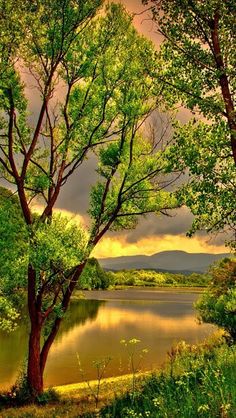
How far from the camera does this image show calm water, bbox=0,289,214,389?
107 feet

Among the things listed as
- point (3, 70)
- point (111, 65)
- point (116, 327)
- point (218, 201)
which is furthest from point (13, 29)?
point (116, 327)

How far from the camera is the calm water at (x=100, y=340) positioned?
32500 mm

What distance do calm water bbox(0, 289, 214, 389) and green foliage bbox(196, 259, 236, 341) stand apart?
2356 mm

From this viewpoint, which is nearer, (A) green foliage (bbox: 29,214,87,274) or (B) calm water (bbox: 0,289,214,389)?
(A) green foliage (bbox: 29,214,87,274)

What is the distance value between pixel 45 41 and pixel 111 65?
285 cm

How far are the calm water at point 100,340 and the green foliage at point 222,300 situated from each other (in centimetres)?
236

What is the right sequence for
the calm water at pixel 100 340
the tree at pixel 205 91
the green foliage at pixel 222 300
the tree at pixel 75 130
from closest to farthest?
the tree at pixel 205 91, the tree at pixel 75 130, the green foliage at pixel 222 300, the calm water at pixel 100 340

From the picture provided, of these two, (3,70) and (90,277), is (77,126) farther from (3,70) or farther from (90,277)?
(90,277)

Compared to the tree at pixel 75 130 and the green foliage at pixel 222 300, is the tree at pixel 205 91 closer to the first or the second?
the tree at pixel 75 130

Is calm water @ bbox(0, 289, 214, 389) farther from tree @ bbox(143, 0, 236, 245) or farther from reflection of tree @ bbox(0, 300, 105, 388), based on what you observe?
tree @ bbox(143, 0, 236, 245)

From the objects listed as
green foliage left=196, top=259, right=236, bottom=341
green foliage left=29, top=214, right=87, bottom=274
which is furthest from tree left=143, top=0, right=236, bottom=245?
green foliage left=196, top=259, right=236, bottom=341

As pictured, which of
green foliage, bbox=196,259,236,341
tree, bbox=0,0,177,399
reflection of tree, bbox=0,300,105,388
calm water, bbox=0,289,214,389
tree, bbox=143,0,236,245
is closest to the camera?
tree, bbox=143,0,236,245

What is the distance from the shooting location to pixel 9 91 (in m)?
19.1

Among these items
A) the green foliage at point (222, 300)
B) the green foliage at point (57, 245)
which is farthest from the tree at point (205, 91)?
the green foliage at point (222, 300)
